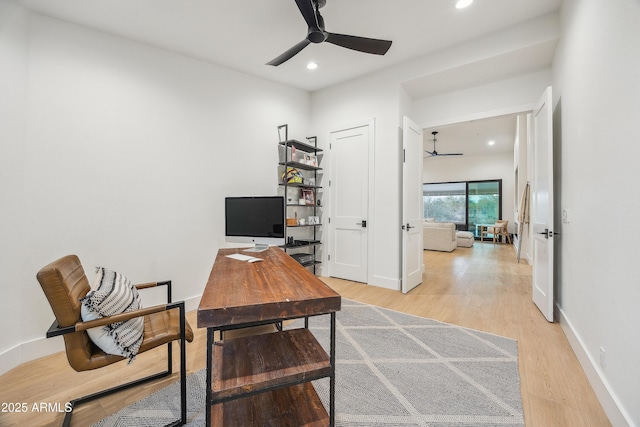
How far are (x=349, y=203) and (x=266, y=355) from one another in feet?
9.79

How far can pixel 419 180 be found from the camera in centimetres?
402

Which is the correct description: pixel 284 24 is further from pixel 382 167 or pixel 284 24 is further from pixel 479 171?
pixel 479 171

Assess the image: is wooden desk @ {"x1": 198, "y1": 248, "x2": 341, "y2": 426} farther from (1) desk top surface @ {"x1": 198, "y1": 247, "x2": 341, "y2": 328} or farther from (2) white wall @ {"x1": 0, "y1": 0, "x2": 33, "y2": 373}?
(2) white wall @ {"x1": 0, "y1": 0, "x2": 33, "y2": 373}

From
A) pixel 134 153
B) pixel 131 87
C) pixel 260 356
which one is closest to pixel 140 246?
pixel 134 153

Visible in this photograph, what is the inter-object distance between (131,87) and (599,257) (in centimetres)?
401

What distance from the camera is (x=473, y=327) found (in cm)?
254

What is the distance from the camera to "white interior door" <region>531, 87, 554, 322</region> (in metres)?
2.54

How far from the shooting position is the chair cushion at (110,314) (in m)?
1.31

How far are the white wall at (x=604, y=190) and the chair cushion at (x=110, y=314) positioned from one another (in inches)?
93.4

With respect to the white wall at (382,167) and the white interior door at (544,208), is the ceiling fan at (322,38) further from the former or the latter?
the white interior door at (544,208)

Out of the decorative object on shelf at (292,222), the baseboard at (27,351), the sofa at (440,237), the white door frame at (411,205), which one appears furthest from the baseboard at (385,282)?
the sofa at (440,237)

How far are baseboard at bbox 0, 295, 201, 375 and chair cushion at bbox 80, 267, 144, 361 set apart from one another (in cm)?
133

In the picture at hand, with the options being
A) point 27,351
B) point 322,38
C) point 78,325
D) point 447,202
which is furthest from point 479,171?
point 27,351

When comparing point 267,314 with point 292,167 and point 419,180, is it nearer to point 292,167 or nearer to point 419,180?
point 292,167
